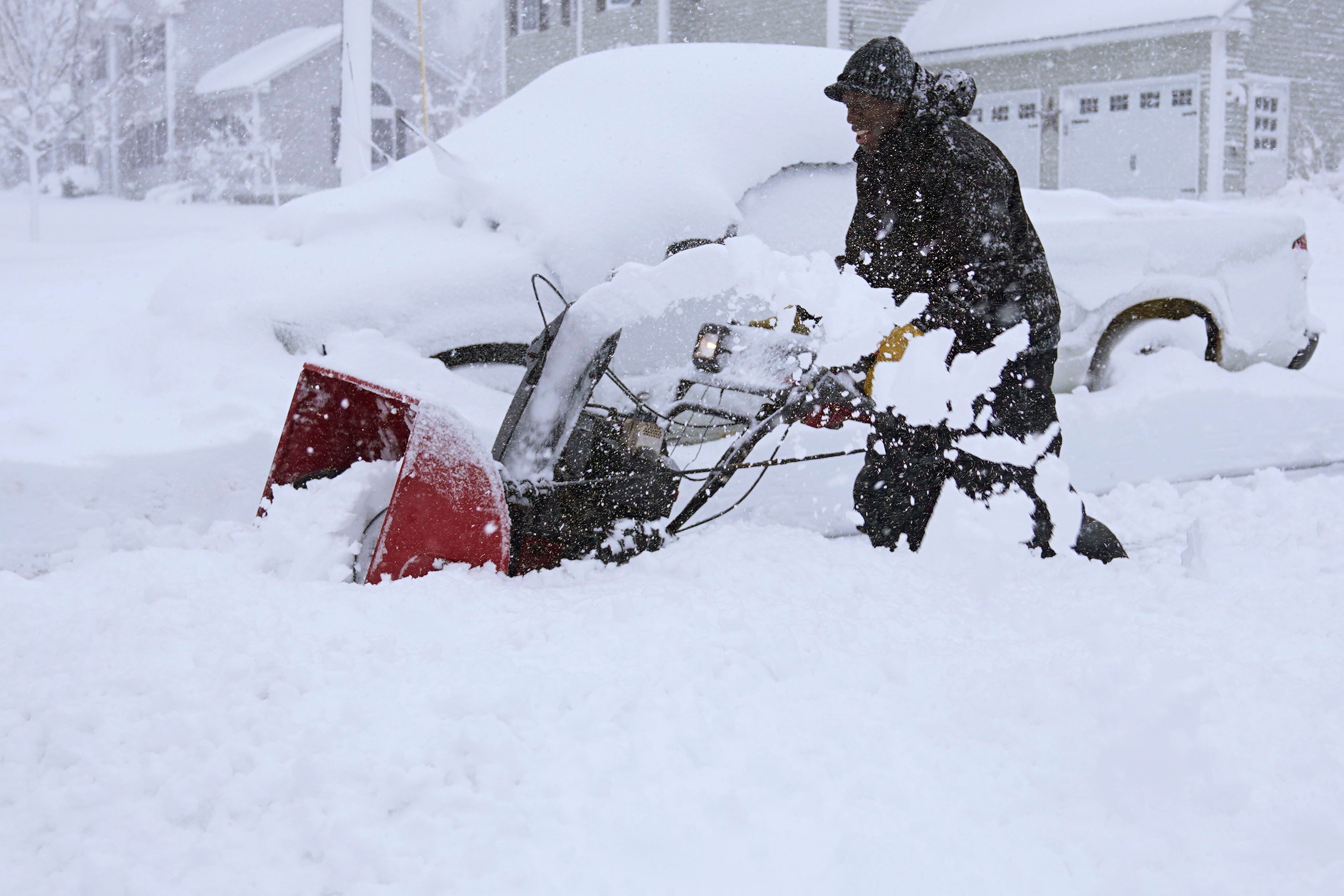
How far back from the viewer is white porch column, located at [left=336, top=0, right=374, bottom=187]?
862 cm

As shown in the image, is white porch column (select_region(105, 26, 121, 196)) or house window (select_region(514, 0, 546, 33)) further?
white porch column (select_region(105, 26, 121, 196))

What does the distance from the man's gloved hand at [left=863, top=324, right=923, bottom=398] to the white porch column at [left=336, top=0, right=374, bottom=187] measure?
582 centimetres

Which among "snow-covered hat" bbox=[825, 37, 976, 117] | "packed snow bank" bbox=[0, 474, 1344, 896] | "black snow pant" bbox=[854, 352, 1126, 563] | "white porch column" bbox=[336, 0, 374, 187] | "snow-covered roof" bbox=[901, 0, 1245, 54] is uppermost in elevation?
"snow-covered roof" bbox=[901, 0, 1245, 54]

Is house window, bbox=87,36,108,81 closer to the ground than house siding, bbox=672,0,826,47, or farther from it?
farther from it

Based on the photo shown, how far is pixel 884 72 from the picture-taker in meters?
3.22

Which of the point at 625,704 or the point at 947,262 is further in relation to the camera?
the point at 947,262

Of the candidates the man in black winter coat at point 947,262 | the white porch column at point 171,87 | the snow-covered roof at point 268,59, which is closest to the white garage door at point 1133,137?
the man in black winter coat at point 947,262

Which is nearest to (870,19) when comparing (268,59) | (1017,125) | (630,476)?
(1017,125)

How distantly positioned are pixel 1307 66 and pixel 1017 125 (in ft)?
15.5

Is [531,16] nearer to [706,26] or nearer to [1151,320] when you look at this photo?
[706,26]

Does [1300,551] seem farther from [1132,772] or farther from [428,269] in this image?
[428,269]

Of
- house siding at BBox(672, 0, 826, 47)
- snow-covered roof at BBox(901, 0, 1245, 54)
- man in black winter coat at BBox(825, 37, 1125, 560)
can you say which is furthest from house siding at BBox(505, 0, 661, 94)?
man in black winter coat at BBox(825, 37, 1125, 560)

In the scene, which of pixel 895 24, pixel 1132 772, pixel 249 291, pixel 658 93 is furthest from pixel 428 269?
pixel 895 24

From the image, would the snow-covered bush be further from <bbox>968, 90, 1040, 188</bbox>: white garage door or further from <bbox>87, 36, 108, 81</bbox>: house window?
<bbox>968, 90, 1040, 188</bbox>: white garage door
